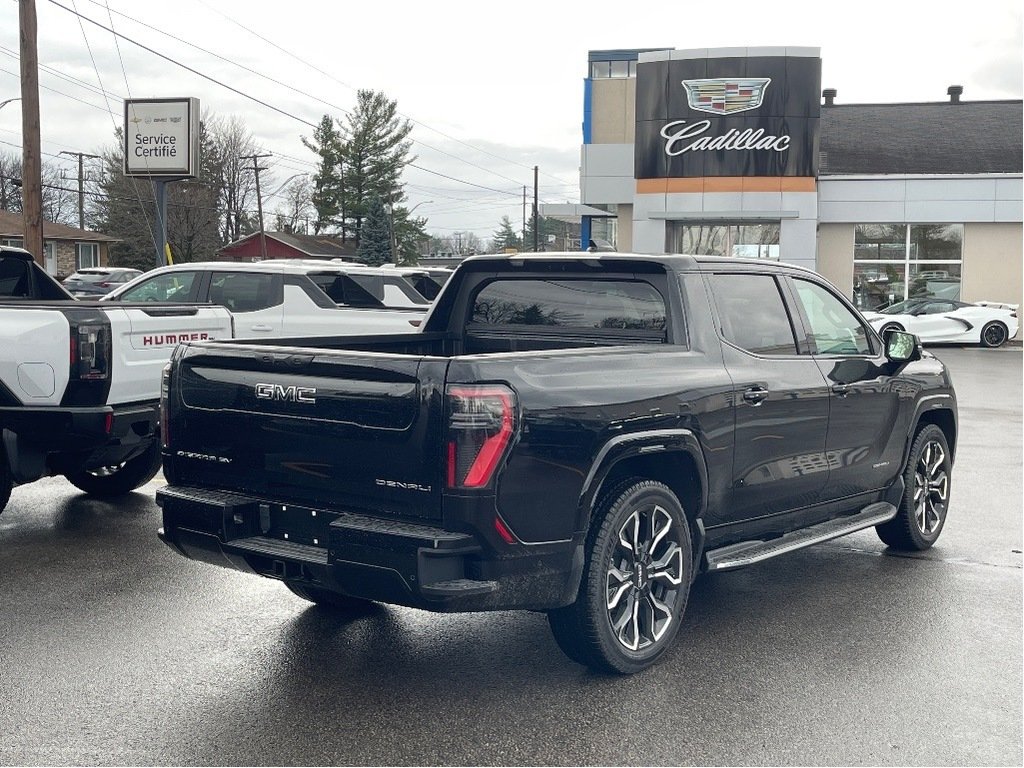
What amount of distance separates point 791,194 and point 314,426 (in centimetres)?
3024

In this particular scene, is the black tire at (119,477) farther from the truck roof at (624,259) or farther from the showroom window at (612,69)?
the showroom window at (612,69)

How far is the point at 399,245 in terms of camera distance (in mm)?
87812

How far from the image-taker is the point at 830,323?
661cm

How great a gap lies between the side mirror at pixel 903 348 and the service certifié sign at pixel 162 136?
26.3 m

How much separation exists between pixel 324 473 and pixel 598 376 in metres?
1.18

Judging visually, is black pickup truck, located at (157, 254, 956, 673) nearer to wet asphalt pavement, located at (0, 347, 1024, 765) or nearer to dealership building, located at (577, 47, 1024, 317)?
wet asphalt pavement, located at (0, 347, 1024, 765)

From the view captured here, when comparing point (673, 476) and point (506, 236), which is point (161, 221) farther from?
point (506, 236)

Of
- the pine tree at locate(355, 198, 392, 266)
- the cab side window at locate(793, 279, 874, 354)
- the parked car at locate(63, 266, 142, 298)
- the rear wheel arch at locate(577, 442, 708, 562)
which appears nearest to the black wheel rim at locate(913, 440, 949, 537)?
the cab side window at locate(793, 279, 874, 354)

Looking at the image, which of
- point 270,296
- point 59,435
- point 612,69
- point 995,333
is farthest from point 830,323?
point 612,69

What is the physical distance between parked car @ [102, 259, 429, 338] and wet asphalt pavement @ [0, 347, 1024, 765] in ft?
20.1

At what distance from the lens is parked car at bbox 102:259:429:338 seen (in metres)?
13.0

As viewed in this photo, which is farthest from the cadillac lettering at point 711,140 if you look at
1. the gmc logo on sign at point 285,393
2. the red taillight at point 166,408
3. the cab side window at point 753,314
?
the gmc logo on sign at point 285,393

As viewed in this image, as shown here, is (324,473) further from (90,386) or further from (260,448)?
(90,386)

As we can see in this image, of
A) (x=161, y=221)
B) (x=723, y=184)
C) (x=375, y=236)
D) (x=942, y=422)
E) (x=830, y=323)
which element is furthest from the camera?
(x=375, y=236)
